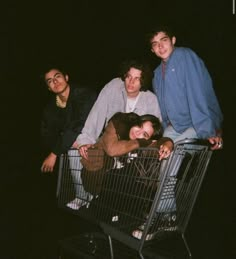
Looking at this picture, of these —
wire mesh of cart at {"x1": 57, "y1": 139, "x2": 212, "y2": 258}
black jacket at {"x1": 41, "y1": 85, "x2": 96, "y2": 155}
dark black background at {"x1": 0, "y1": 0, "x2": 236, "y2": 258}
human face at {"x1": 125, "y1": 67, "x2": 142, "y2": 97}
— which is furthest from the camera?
dark black background at {"x1": 0, "y1": 0, "x2": 236, "y2": 258}

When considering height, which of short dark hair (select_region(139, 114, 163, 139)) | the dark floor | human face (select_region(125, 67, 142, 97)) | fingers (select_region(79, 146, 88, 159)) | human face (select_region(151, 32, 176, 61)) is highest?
human face (select_region(151, 32, 176, 61))

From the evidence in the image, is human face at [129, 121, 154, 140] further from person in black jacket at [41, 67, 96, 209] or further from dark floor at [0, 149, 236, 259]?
dark floor at [0, 149, 236, 259]

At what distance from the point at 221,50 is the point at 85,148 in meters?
2.98

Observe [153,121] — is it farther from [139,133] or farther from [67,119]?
[67,119]

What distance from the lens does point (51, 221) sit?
160 inches

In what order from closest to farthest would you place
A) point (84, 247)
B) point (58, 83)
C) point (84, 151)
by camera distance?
point (84, 151), point (84, 247), point (58, 83)

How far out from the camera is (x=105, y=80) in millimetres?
5754

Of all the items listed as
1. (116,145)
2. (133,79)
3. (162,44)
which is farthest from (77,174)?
(162,44)

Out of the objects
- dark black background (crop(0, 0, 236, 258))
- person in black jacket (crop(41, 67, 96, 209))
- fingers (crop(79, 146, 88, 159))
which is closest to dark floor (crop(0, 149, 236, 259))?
dark black background (crop(0, 0, 236, 258))

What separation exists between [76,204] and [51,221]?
1224 millimetres

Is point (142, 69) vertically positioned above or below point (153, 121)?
above

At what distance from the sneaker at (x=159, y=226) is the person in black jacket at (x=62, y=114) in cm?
105

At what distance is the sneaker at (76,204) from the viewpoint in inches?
116

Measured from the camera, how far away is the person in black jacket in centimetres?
340
